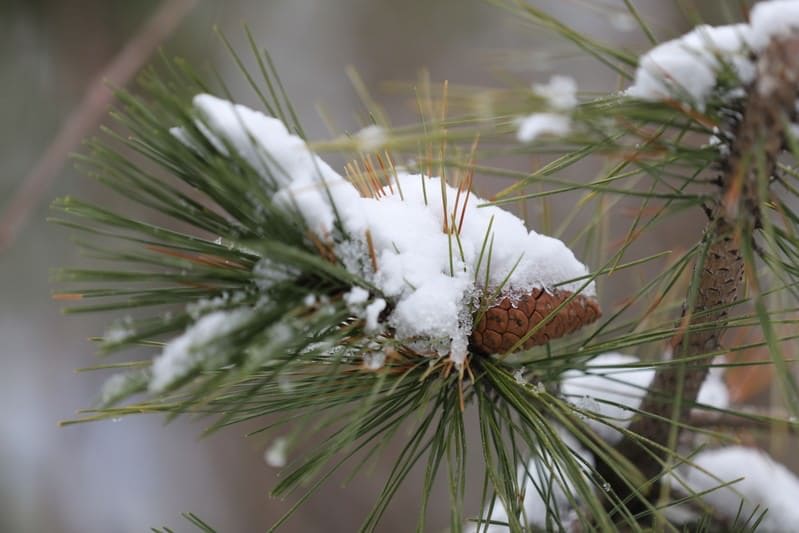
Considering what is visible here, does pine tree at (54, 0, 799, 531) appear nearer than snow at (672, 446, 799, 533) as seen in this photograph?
Yes

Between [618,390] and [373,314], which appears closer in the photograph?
[373,314]

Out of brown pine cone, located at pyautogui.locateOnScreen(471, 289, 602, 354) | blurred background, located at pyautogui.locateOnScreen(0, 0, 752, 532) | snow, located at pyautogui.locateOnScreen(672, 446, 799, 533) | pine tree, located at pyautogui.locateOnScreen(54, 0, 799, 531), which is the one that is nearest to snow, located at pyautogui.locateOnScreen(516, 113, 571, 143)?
pine tree, located at pyautogui.locateOnScreen(54, 0, 799, 531)

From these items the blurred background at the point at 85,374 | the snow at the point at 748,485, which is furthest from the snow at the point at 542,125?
the blurred background at the point at 85,374

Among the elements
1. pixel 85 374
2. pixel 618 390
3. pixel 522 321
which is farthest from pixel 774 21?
pixel 85 374

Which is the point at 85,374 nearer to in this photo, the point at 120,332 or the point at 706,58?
the point at 120,332

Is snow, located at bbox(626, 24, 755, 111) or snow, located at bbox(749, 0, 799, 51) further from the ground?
snow, located at bbox(749, 0, 799, 51)

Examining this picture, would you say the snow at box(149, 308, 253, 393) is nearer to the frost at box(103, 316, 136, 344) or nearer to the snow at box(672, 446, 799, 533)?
the frost at box(103, 316, 136, 344)
